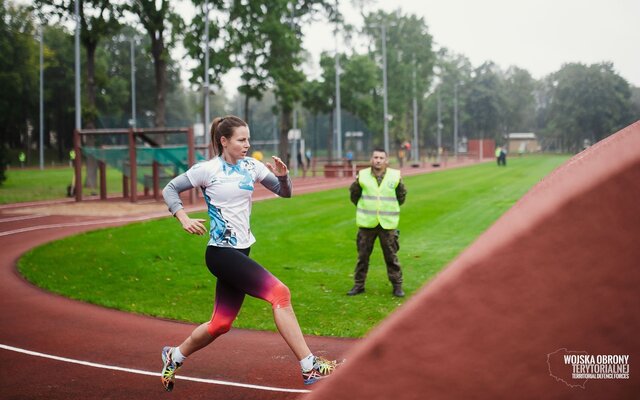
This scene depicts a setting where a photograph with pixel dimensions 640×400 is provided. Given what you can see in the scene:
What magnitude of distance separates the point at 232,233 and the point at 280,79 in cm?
3902

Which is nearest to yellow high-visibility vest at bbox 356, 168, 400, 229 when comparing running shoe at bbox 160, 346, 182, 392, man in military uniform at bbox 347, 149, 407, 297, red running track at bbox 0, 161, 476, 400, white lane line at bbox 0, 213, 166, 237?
man in military uniform at bbox 347, 149, 407, 297

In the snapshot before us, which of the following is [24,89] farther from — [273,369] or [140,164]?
[273,369]

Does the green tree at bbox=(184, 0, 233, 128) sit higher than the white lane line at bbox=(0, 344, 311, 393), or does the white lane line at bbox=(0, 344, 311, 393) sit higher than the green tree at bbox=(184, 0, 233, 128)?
the green tree at bbox=(184, 0, 233, 128)

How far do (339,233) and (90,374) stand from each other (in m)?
10.4

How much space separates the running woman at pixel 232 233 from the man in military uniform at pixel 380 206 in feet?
13.4

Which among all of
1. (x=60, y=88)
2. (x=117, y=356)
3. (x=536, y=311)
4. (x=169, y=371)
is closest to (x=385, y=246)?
(x=117, y=356)

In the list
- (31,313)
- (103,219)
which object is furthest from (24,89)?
(31,313)

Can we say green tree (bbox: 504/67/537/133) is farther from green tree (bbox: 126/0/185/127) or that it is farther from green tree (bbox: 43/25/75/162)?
green tree (bbox: 126/0/185/127)

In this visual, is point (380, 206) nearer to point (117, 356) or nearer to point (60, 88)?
point (117, 356)

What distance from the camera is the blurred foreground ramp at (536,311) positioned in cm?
200

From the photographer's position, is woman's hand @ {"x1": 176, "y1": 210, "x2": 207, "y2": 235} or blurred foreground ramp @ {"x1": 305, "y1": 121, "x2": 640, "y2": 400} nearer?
blurred foreground ramp @ {"x1": 305, "y1": 121, "x2": 640, "y2": 400}

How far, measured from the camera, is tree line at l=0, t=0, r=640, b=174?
31859 mm

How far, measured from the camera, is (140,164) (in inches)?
971

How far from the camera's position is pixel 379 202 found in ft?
30.3
